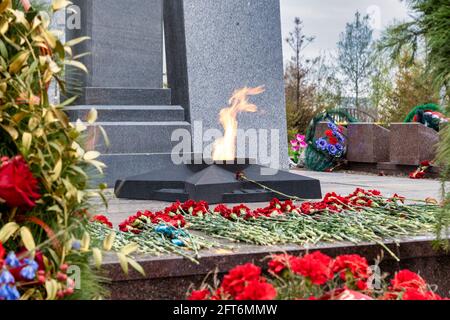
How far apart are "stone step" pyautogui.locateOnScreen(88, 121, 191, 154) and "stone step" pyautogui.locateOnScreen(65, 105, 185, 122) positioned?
93 millimetres

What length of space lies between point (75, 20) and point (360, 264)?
6822mm

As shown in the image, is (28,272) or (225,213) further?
(225,213)

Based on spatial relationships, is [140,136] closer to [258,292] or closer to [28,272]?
[28,272]

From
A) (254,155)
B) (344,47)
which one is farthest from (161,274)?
(344,47)

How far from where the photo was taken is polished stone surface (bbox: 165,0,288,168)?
8289mm

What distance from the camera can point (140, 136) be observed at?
7.83 meters

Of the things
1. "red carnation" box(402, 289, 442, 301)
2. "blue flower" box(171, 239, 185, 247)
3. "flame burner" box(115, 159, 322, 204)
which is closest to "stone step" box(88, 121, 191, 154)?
"flame burner" box(115, 159, 322, 204)

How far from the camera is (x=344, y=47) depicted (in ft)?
102

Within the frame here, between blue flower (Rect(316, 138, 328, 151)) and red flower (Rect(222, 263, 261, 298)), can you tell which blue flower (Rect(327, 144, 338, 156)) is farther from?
red flower (Rect(222, 263, 261, 298))

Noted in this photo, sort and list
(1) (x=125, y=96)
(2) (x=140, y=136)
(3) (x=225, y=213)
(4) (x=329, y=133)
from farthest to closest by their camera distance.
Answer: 1. (4) (x=329, y=133)
2. (1) (x=125, y=96)
3. (2) (x=140, y=136)
4. (3) (x=225, y=213)

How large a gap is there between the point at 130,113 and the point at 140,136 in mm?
326

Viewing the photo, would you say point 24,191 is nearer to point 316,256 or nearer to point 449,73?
point 316,256

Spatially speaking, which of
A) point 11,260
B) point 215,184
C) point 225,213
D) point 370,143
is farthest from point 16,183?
point 370,143
